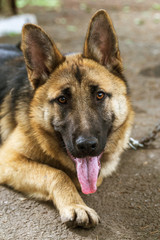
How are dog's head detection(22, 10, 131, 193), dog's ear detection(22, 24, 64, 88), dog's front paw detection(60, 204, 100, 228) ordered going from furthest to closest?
1. dog's ear detection(22, 24, 64, 88)
2. dog's head detection(22, 10, 131, 193)
3. dog's front paw detection(60, 204, 100, 228)

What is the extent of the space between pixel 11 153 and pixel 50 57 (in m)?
1.19

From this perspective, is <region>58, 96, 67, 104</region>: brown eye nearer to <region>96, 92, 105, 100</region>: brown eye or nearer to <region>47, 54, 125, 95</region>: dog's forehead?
<region>47, 54, 125, 95</region>: dog's forehead

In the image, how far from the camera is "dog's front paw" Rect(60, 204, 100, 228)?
285cm

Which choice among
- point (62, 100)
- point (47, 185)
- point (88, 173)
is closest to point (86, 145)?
point (88, 173)

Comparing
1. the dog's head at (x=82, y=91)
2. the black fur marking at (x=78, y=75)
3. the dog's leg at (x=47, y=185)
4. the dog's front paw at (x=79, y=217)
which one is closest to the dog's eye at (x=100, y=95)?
the dog's head at (x=82, y=91)

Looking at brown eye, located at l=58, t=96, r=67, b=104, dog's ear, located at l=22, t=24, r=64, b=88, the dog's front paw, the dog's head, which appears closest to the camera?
the dog's front paw

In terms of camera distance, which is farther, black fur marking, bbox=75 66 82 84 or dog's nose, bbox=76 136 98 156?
black fur marking, bbox=75 66 82 84

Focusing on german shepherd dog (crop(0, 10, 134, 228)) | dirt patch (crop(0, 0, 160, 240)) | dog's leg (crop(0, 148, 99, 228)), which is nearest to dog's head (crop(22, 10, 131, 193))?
german shepherd dog (crop(0, 10, 134, 228))

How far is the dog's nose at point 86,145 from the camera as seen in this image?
9.39ft

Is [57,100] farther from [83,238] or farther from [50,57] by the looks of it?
[83,238]

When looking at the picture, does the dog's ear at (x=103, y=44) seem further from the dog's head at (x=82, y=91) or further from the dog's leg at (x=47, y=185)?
the dog's leg at (x=47, y=185)

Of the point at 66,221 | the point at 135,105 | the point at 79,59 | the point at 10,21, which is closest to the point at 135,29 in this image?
the point at 10,21

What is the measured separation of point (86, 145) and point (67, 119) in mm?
426

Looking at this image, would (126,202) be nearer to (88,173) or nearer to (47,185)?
(88,173)
